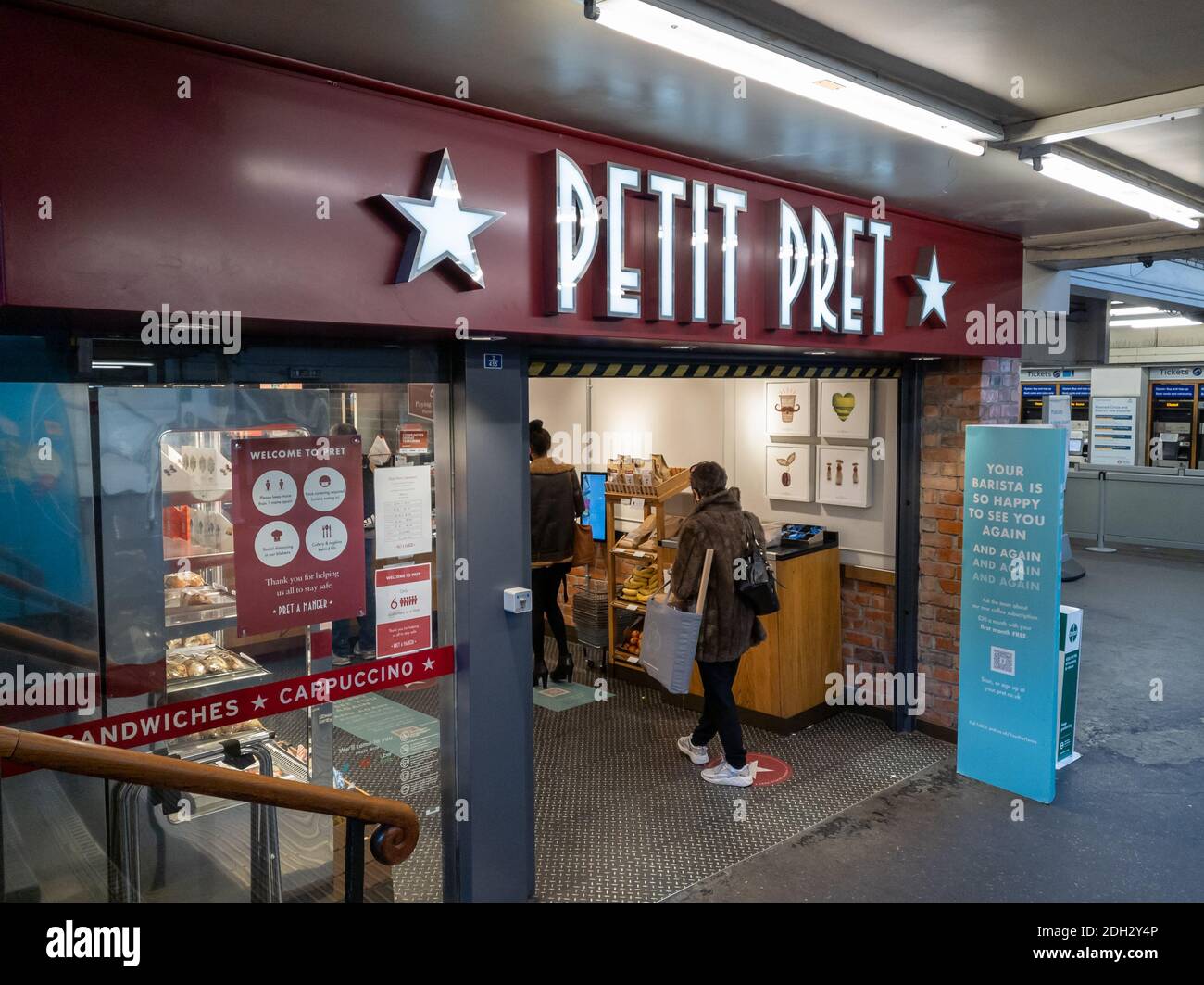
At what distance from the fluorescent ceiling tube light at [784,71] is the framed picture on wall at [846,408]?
8.54 ft

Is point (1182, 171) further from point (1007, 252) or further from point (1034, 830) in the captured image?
point (1034, 830)

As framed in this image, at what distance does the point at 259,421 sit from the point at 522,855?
2.11 m

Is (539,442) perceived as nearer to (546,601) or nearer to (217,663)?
(546,601)

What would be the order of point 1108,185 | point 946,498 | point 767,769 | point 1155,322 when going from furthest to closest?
point 1155,322 → point 946,498 → point 767,769 → point 1108,185

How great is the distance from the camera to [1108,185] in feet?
14.1

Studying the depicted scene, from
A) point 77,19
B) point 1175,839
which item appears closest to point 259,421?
point 77,19

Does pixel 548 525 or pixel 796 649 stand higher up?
pixel 548 525

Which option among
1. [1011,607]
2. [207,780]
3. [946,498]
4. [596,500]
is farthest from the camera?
[596,500]

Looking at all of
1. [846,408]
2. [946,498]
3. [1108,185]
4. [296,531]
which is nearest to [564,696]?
[846,408]

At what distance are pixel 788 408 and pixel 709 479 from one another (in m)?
1.57

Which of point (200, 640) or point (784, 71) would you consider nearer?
point (784, 71)

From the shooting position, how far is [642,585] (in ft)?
22.8

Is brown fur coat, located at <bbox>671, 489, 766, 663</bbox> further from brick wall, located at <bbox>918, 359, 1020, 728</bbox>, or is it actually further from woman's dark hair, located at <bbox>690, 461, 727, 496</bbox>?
brick wall, located at <bbox>918, 359, 1020, 728</bbox>

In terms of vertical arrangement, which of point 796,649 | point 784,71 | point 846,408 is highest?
point 784,71
